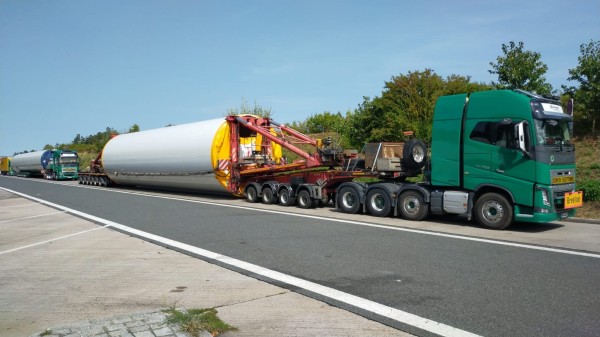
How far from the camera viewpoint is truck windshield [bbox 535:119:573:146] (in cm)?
1038

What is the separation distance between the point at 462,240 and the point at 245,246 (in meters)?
4.34

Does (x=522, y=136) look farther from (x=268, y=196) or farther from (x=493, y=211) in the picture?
(x=268, y=196)

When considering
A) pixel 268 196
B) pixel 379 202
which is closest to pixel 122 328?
pixel 379 202

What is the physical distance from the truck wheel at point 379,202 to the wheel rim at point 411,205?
1.50 ft

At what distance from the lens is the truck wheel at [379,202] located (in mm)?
13064

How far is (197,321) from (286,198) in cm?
1236

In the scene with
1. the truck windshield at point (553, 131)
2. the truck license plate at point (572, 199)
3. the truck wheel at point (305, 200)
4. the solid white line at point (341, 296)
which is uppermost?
the truck windshield at point (553, 131)

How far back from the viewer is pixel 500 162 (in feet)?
35.4

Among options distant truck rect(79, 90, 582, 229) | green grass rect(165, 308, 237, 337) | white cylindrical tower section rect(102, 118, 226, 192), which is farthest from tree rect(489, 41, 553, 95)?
green grass rect(165, 308, 237, 337)

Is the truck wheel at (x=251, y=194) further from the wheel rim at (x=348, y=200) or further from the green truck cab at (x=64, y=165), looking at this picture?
the green truck cab at (x=64, y=165)

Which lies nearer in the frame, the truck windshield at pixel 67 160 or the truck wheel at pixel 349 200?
the truck wheel at pixel 349 200

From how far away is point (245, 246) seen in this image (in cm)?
919

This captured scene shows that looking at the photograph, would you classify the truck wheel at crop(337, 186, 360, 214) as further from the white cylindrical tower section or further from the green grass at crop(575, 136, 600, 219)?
the white cylindrical tower section

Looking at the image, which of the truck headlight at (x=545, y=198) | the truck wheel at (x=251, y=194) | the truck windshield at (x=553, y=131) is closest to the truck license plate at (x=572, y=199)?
the truck headlight at (x=545, y=198)
